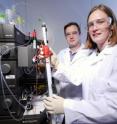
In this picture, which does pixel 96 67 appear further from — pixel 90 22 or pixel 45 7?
pixel 45 7

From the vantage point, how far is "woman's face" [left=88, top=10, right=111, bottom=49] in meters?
1.05

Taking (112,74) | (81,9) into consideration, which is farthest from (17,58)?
(81,9)

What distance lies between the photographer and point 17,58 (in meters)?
1.27

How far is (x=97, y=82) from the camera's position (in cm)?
96

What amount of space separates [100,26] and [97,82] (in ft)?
0.97

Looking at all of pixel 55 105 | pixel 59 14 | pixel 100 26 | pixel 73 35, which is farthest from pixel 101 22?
pixel 59 14

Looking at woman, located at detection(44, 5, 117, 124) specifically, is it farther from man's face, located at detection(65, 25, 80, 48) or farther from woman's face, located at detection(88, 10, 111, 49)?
man's face, located at detection(65, 25, 80, 48)

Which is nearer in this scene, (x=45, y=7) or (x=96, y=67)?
(x=96, y=67)

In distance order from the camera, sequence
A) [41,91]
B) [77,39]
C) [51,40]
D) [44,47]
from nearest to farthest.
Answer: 1. [44,47]
2. [41,91]
3. [77,39]
4. [51,40]

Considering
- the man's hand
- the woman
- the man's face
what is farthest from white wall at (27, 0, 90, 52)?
the man's hand

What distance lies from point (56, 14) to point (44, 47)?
5.74 ft

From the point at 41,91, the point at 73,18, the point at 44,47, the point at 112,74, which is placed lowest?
the point at 41,91

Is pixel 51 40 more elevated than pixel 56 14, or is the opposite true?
pixel 56 14

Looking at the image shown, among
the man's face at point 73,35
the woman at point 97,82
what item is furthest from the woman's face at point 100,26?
the man's face at point 73,35
